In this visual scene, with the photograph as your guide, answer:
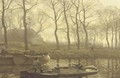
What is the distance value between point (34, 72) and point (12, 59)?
17.3m

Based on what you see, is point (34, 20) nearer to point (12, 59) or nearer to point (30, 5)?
point (30, 5)

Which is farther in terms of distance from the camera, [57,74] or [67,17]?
[67,17]

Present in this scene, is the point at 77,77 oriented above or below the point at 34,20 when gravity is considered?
below

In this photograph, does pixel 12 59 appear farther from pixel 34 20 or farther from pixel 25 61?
pixel 34 20

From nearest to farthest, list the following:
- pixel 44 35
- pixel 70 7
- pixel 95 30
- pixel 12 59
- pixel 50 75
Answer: pixel 50 75 → pixel 12 59 → pixel 70 7 → pixel 95 30 → pixel 44 35

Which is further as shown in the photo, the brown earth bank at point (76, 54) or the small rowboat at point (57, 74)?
the brown earth bank at point (76, 54)

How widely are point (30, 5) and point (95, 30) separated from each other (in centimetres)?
4056

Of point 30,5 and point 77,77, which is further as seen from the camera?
point 30,5

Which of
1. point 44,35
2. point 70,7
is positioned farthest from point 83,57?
point 44,35

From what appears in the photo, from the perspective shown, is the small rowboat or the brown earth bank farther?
the brown earth bank

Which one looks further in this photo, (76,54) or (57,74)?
(76,54)

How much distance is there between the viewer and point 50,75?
2647 centimetres

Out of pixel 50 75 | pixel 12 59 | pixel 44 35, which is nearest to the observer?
pixel 50 75

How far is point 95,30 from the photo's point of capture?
100m
